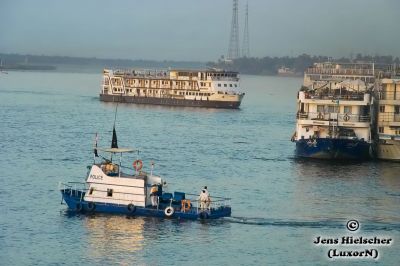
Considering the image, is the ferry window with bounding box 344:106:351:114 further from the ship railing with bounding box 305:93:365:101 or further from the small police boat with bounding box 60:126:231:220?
the small police boat with bounding box 60:126:231:220

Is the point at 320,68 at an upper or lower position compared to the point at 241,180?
upper

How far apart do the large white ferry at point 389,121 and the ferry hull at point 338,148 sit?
40.9 inches

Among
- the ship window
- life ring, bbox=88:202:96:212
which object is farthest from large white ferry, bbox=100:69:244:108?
life ring, bbox=88:202:96:212

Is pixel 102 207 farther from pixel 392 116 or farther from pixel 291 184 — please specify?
pixel 392 116

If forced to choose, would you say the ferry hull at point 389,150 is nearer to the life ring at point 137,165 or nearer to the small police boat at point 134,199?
the small police boat at point 134,199

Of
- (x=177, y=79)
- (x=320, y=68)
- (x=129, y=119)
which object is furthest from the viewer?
(x=177, y=79)

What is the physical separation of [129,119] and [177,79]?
78.0 ft

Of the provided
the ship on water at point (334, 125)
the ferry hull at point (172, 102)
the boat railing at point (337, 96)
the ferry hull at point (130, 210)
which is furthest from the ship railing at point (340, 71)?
the ferry hull at point (172, 102)

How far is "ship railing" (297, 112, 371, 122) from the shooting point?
6144 centimetres

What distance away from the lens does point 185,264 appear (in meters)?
34.0

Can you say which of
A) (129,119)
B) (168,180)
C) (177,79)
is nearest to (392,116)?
(168,180)

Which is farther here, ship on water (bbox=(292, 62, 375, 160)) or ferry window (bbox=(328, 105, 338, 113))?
ferry window (bbox=(328, 105, 338, 113))

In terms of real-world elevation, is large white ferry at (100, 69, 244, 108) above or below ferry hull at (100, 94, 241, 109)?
above

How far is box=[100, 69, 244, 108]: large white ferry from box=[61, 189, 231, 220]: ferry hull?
77929mm
